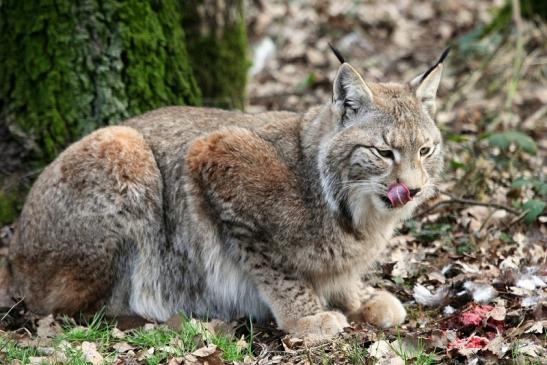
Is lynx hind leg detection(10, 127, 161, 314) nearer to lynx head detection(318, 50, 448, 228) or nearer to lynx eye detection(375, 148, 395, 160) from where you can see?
lynx head detection(318, 50, 448, 228)

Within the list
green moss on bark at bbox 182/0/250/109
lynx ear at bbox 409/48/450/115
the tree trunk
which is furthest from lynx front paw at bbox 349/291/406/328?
green moss on bark at bbox 182/0/250/109

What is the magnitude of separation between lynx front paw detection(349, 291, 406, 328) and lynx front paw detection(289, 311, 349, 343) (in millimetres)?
260

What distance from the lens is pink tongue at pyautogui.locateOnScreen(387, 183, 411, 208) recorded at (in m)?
5.29

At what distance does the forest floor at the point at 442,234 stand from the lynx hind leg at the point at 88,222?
21 cm

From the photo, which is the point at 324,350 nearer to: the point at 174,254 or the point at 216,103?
the point at 174,254

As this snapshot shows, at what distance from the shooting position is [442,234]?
7.10 metres

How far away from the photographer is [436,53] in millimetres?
11555

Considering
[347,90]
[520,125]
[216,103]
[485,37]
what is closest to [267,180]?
[347,90]

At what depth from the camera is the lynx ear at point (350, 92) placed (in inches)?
216

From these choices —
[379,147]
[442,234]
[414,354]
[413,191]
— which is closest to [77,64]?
[379,147]

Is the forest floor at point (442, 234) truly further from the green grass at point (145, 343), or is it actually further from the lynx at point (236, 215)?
the lynx at point (236, 215)

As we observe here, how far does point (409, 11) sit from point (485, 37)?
8.54 ft

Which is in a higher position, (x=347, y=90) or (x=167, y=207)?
(x=347, y=90)

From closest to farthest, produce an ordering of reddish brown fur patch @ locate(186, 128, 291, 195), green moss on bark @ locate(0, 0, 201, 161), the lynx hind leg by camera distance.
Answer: reddish brown fur patch @ locate(186, 128, 291, 195) → the lynx hind leg → green moss on bark @ locate(0, 0, 201, 161)
